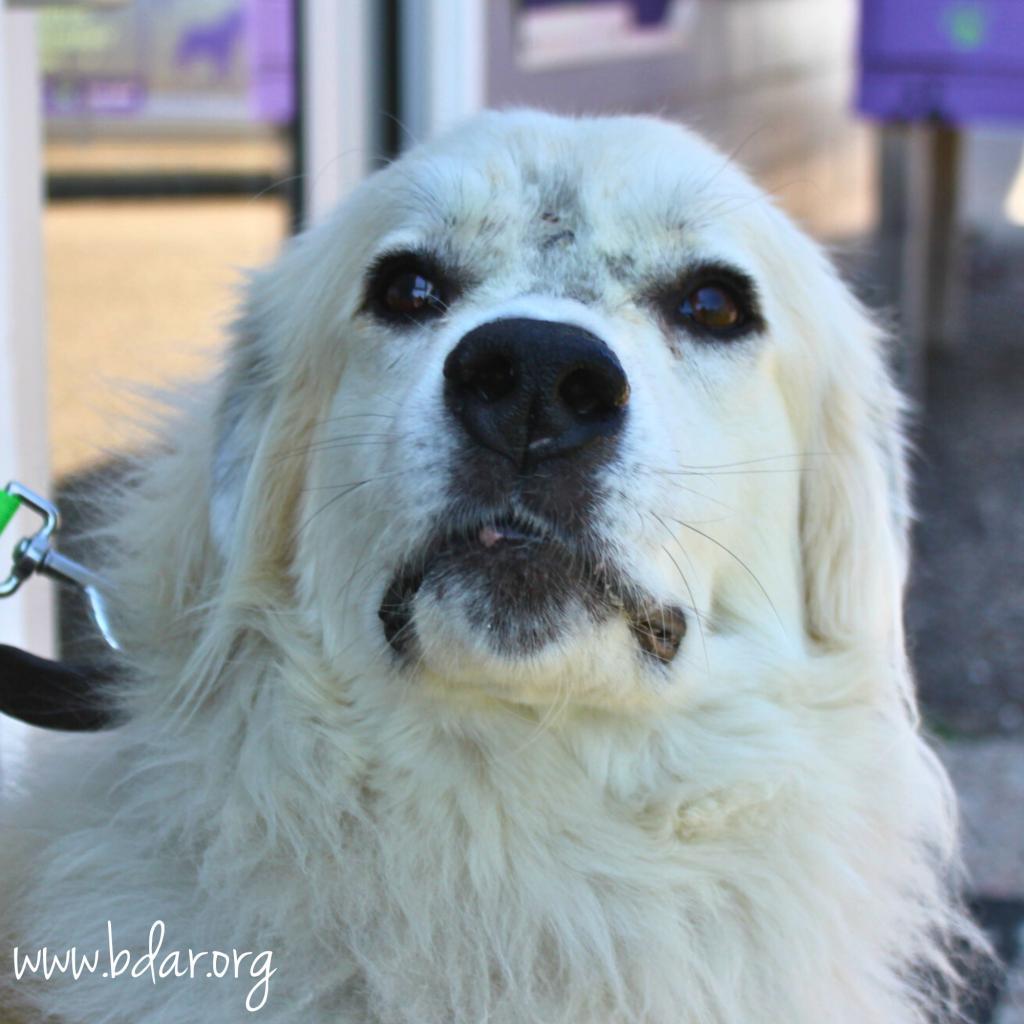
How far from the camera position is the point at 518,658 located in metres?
2.00

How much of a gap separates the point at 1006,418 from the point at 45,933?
24.8 ft

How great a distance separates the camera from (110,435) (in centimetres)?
297

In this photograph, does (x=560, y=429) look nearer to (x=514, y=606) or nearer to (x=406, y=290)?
(x=514, y=606)

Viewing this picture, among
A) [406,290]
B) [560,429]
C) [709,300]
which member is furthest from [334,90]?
[560,429]

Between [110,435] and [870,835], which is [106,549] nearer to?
[110,435]

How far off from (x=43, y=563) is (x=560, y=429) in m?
1.05

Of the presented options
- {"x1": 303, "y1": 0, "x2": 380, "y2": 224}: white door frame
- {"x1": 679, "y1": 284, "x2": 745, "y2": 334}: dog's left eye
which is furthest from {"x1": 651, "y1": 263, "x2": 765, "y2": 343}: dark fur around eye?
{"x1": 303, "y1": 0, "x2": 380, "y2": 224}: white door frame

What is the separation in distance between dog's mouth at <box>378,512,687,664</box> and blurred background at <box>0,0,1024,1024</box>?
106cm

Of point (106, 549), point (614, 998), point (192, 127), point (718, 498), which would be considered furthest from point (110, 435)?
point (192, 127)

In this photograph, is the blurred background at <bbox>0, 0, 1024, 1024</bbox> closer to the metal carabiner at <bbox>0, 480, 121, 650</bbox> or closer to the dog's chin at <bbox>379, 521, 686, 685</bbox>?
the metal carabiner at <bbox>0, 480, 121, 650</bbox>

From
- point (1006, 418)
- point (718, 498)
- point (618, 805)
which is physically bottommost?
point (1006, 418)

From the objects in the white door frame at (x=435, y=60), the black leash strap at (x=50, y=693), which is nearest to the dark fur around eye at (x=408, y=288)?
the black leash strap at (x=50, y=693)

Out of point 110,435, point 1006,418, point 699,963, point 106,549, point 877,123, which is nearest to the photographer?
point 699,963

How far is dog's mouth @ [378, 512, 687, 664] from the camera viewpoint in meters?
2.00
